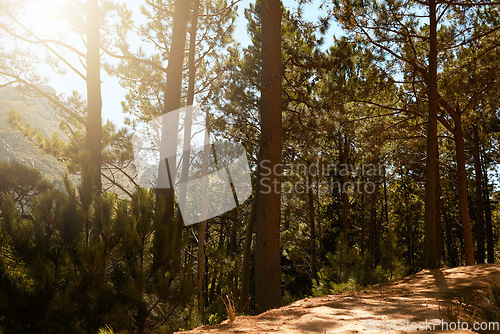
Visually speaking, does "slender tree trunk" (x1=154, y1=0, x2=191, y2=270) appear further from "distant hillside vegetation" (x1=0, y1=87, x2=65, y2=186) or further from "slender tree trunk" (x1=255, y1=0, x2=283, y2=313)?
"distant hillside vegetation" (x1=0, y1=87, x2=65, y2=186)

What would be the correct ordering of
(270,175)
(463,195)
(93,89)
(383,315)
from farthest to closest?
(463,195) → (270,175) → (93,89) → (383,315)

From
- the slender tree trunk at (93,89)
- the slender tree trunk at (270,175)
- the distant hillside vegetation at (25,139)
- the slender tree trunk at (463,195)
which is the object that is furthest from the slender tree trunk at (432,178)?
the distant hillside vegetation at (25,139)

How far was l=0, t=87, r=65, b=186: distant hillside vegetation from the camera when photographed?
23.6 ft

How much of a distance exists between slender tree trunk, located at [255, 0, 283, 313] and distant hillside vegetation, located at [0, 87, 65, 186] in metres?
2.97

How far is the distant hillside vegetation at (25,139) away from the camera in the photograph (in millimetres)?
7199

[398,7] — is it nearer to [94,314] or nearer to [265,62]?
[265,62]

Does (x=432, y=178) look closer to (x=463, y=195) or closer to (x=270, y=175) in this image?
(x=463, y=195)

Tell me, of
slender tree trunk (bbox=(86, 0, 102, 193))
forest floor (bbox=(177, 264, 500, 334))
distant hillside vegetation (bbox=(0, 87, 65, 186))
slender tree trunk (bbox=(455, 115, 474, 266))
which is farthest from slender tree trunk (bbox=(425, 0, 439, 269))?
distant hillside vegetation (bbox=(0, 87, 65, 186))

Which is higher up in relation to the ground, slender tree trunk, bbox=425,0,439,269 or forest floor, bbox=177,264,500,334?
slender tree trunk, bbox=425,0,439,269

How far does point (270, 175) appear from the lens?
18.0 feet

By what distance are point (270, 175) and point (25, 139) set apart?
697 centimetres

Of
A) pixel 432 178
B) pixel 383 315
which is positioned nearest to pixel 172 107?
pixel 383 315

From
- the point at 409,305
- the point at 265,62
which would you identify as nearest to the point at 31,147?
the point at 265,62

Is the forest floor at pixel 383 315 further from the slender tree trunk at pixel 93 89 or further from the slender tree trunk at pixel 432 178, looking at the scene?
the slender tree trunk at pixel 432 178
